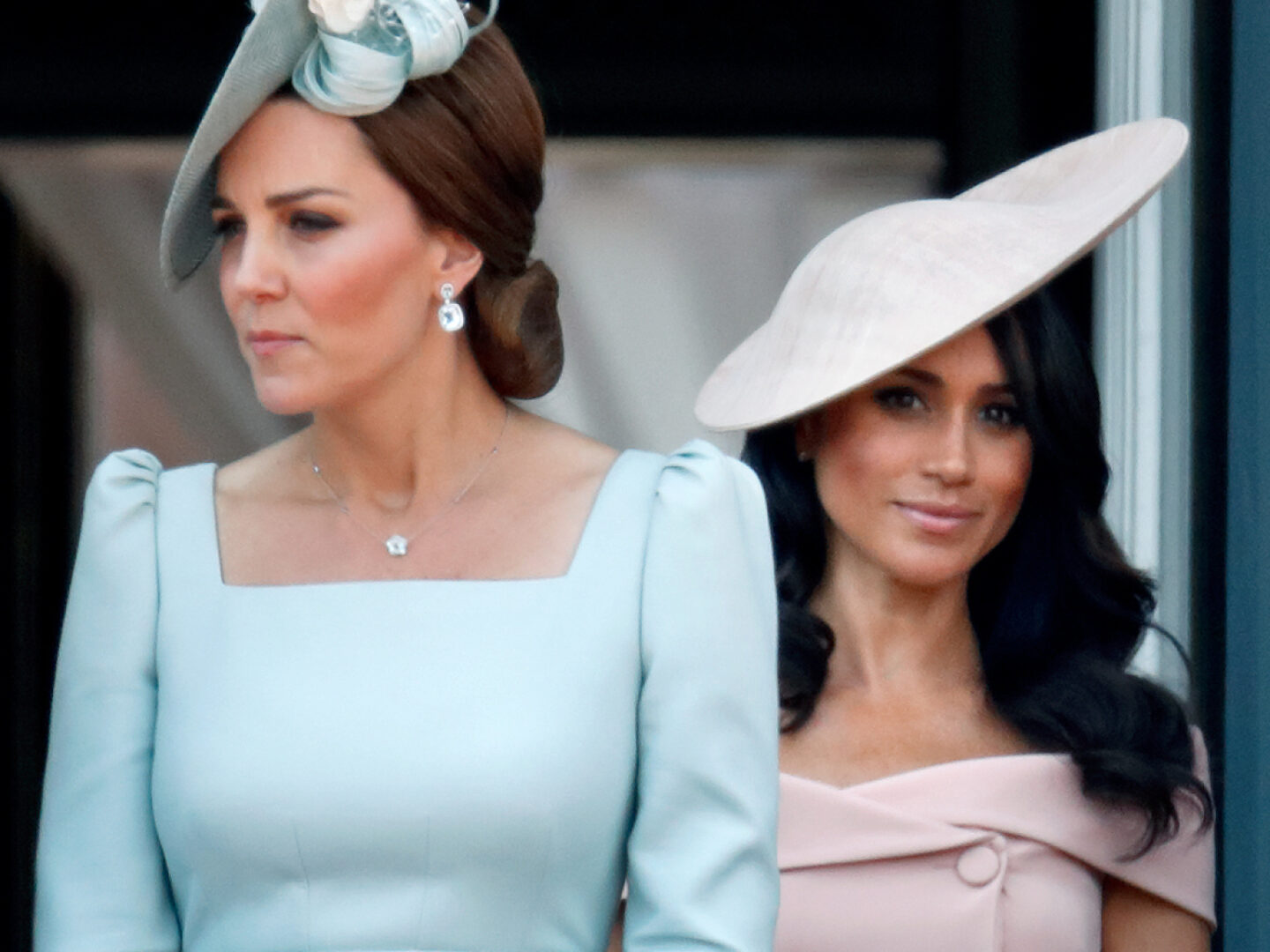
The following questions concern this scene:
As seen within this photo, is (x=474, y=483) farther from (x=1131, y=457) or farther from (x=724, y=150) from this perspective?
(x=724, y=150)

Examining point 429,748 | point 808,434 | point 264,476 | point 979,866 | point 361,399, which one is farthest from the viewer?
point 808,434

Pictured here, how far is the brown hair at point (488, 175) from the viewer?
6.72 feet

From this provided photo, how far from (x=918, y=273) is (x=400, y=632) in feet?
2.89

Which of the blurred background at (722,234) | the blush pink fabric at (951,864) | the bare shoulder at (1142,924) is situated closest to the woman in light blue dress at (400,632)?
the blush pink fabric at (951,864)

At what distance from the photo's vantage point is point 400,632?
2.07m

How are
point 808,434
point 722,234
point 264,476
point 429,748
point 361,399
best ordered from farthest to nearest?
point 722,234
point 808,434
point 264,476
point 361,399
point 429,748

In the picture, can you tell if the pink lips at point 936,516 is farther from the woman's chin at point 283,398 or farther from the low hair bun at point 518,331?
the woman's chin at point 283,398

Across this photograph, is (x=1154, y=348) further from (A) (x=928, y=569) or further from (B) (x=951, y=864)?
(B) (x=951, y=864)

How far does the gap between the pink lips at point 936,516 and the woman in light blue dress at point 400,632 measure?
0.48 metres

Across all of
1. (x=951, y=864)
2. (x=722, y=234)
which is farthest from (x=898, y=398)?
(x=722, y=234)

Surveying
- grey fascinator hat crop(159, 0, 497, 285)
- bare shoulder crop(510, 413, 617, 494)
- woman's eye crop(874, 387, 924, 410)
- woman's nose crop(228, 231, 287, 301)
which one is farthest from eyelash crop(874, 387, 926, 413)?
woman's nose crop(228, 231, 287, 301)

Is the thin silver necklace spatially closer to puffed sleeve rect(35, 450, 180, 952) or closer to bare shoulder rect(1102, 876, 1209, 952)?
puffed sleeve rect(35, 450, 180, 952)

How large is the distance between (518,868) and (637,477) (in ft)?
1.26

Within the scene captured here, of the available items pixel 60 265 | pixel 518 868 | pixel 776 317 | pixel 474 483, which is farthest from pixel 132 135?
pixel 518 868
